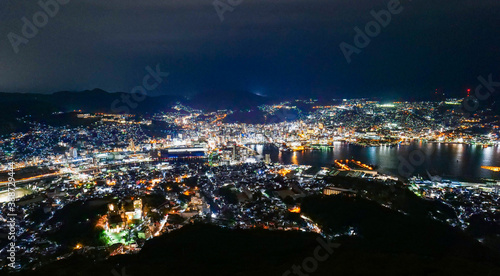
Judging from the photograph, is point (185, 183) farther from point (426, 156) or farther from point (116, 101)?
point (116, 101)

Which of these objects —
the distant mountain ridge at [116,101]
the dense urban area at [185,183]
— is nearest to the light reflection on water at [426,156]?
the dense urban area at [185,183]

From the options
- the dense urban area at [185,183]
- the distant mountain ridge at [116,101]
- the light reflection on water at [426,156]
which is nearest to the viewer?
the dense urban area at [185,183]

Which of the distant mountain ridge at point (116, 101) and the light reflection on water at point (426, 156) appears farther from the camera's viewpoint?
the distant mountain ridge at point (116, 101)

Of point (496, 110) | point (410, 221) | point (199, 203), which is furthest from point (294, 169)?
point (496, 110)

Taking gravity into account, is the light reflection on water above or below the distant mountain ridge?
below

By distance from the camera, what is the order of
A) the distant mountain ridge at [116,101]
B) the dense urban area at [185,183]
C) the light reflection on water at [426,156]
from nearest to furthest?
the dense urban area at [185,183], the light reflection on water at [426,156], the distant mountain ridge at [116,101]

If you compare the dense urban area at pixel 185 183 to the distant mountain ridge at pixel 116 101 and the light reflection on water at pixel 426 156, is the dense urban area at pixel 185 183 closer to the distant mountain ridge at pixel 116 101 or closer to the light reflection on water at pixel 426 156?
the light reflection on water at pixel 426 156

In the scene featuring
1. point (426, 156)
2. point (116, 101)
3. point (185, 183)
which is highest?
point (116, 101)

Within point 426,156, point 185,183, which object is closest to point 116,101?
point 185,183

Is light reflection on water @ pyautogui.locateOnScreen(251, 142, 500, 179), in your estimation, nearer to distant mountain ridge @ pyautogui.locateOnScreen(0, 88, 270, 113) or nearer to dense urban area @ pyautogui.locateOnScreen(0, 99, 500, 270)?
dense urban area @ pyautogui.locateOnScreen(0, 99, 500, 270)

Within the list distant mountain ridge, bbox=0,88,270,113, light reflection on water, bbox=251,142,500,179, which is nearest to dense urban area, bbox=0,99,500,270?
light reflection on water, bbox=251,142,500,179

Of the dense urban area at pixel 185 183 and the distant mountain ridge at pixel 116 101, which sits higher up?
the distant mountain ridge at pixel 116 101
